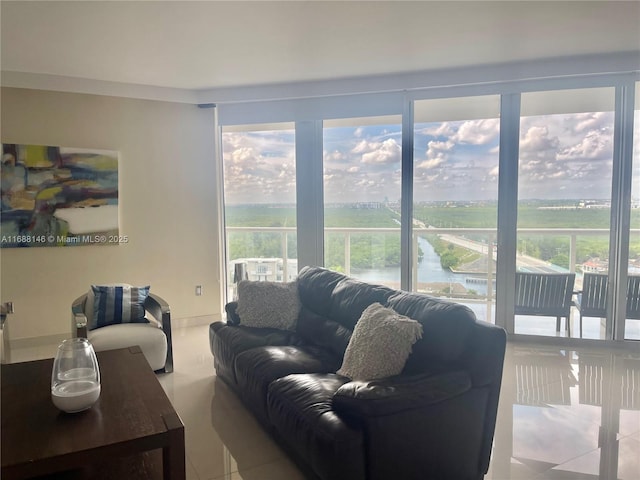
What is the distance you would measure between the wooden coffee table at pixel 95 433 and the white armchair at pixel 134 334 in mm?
1068

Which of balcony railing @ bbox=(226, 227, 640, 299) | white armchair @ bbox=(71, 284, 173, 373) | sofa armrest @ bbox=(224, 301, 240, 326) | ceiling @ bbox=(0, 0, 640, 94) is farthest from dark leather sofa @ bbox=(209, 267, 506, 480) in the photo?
balcony railing @ bbox=(226, 227, 640, 299)

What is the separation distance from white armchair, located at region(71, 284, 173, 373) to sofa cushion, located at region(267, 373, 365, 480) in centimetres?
158

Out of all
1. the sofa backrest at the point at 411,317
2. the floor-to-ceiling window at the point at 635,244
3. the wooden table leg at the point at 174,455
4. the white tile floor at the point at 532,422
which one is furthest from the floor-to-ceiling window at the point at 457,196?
the wooden table leg at the point at 174,455

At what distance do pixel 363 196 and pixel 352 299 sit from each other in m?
2.18

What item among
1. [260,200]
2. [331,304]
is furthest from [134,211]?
[331,304]

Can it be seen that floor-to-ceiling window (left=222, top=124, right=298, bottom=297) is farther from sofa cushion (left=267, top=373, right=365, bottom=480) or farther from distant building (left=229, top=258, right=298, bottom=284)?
sofa cushion (left=267, top=373, right=365, bottom=480)

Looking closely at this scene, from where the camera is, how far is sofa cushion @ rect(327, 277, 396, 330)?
2855 millimetres

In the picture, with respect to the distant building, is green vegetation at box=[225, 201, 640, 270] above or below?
above

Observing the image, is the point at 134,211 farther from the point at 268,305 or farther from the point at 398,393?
the point at 398,393

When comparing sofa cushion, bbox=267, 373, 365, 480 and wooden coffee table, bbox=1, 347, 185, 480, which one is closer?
wooden coffee table, bbox=1, 347, 185, 480

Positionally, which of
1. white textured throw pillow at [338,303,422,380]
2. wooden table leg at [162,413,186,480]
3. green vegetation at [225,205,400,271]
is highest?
green vegetation at [225,205,400,271]

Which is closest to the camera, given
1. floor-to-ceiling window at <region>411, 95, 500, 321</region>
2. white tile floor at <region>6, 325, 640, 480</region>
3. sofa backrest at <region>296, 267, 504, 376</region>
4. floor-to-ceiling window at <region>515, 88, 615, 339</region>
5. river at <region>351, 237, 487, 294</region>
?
sofa backrest at <region>296, 267, 504, 376</region>

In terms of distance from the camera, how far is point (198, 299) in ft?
17.1

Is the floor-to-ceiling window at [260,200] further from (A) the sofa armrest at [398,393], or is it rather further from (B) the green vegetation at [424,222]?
(A) the sofa armrest at [398,393]
